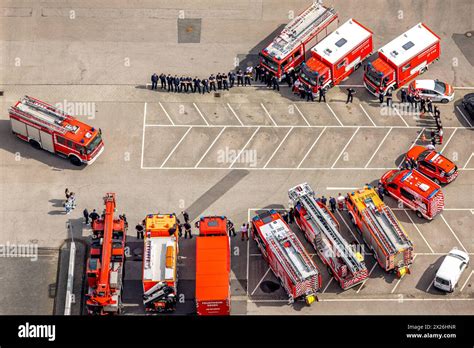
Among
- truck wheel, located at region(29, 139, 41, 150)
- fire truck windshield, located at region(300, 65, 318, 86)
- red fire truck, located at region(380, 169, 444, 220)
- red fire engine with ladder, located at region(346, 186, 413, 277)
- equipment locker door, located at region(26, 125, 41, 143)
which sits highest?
fire truck windshield, located at region(300, 65, 318, 86)

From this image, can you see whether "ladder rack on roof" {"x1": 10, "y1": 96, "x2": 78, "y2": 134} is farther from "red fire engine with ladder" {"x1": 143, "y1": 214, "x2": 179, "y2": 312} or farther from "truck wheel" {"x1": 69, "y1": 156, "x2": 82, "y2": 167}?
"red fire engine with ladder" {"x1": 143, "y1": 214, "x2": 179, "y2": 312}

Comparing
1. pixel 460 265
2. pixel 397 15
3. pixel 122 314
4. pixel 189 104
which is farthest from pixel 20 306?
pixel 397 15

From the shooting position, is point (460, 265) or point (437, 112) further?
point (437, 112)

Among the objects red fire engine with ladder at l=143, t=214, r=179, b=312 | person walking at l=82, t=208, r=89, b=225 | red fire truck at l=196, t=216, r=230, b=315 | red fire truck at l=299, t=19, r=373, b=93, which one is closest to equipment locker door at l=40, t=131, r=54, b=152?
person walking at l=82, t=208, r=89, b=225

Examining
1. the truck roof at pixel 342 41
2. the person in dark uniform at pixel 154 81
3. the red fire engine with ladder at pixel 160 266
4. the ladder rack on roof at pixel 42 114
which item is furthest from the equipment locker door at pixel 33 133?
the truck roof at pixel 342 41

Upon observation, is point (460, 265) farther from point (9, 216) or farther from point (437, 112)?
point (9, 216)

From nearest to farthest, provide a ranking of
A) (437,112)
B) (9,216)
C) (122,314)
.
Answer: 1. (122,314)
2. (9,216)
3. (437,112)
